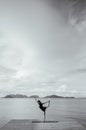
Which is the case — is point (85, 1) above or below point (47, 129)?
above

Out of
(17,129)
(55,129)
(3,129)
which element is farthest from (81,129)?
(3,129)

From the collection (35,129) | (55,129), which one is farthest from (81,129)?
(35,129)

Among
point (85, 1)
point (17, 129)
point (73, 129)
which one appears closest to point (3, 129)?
point (17, 129)

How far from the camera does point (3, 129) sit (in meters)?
18.5

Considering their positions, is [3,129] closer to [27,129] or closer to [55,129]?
[27,129]

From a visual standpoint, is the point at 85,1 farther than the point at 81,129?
No

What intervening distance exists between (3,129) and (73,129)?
635cm

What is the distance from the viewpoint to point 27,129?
1825cm

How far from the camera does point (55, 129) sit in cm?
1811

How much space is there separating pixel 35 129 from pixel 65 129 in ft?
8.84

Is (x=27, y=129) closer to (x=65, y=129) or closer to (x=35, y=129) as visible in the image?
(x=35, y=129)

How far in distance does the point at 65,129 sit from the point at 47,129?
1.61 m

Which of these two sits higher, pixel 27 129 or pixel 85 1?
pixel 85 1

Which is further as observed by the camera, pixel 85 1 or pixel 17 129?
pixel 17 129
